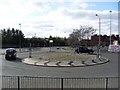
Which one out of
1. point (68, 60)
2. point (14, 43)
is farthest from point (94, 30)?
point (68, 60)

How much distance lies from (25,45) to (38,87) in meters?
105

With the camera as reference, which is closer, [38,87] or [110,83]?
[38,87]

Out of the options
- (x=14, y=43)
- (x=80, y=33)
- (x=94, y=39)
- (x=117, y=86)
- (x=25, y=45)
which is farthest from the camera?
(x=25, y=45)

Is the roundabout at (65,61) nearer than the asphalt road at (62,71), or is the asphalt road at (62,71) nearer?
the asphalt road at (62,71)

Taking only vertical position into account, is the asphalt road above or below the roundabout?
below

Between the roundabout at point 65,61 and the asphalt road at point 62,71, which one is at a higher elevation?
the roundabout at point 65,61

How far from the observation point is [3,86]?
13461 mm

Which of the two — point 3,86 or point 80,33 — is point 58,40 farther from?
point 3,86

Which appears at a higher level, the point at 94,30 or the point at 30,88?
the point at 94,30

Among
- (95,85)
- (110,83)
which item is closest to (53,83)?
(95,85)

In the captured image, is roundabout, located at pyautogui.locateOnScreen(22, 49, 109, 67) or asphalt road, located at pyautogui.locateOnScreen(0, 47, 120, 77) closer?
asphalt road, located at pyautogui.locateOnScreen(0, 47, 120, 77)

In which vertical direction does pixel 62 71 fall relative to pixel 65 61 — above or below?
below

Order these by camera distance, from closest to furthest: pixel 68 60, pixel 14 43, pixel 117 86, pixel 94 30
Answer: pixel 117 86 < pixel 68 60 < pixel 94 30 < pixel 14 43

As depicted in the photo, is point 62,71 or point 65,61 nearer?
point 62,71
